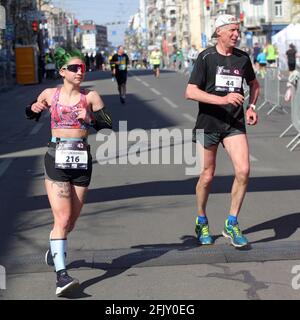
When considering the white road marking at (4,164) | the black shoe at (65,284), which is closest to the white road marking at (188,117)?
the white road marking at (4,164)

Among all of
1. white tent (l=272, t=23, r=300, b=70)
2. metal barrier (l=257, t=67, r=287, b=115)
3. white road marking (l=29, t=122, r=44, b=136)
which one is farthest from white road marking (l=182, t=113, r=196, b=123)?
white tent (l=272, t=23, r=300, b=70)

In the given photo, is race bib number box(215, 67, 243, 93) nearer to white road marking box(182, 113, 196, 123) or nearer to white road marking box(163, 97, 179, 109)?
white road marking box(182, 113, 196, 123)

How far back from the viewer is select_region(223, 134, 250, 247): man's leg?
6926 mm

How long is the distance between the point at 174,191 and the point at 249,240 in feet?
9.64

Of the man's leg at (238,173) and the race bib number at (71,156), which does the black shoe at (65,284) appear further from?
the man's leg at (238,173)

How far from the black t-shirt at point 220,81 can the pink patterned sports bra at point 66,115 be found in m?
1.32

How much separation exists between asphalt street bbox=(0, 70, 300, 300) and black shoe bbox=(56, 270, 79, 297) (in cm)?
8

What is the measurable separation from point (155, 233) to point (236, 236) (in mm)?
1093

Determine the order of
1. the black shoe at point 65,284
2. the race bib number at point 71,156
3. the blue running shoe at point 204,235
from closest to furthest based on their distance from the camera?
the black shoe at point 65,284, the race bib number at point 71,156, the blue running shoe at point 204,235

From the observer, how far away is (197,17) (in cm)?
14325

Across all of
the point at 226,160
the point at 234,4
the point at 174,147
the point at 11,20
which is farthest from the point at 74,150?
the point at 234,4

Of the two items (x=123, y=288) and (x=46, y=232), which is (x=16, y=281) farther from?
(x=46, y=232)

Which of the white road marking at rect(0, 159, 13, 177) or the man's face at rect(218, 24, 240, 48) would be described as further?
the white road marking at rect(0, 159, 13, 177)

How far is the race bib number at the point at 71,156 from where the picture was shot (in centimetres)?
587
